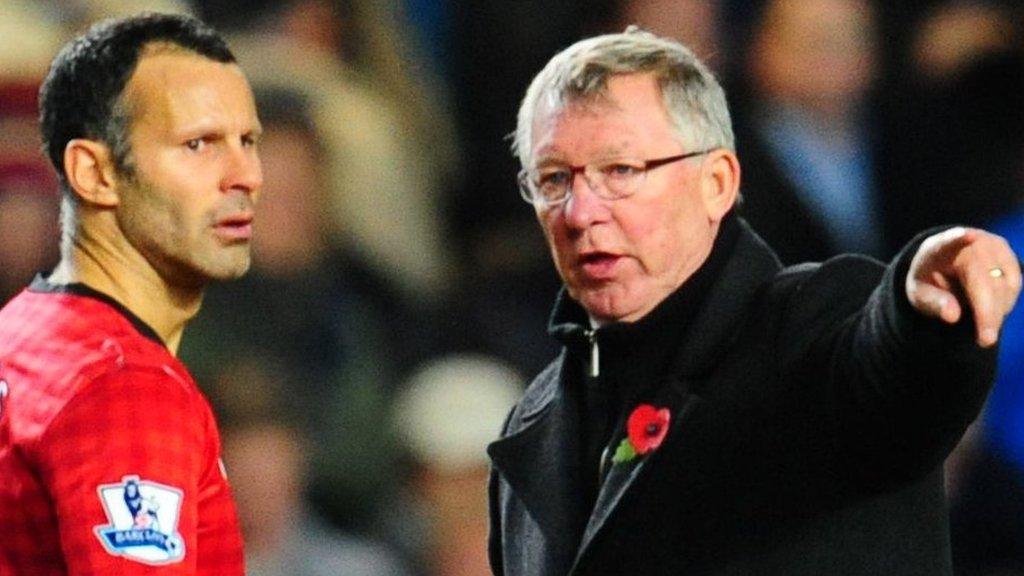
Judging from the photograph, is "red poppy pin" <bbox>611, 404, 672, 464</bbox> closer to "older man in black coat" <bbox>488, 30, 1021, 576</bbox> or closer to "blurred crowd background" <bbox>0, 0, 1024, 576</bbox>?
"older man in black coat" <bbox>488, 30, 1021, 576</bbox>

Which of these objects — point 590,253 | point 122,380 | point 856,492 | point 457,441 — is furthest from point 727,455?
point 457,441

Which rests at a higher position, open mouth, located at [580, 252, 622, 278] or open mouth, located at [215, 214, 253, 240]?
open mouth, located at [215, 214, 253, 240]

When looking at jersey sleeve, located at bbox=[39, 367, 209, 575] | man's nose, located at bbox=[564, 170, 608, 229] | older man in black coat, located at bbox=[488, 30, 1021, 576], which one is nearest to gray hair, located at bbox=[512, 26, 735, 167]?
older man in black coat, located at bbox=[488, 30, 1021, 576]

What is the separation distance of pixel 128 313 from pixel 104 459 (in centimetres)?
31

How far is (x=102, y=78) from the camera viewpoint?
9.80 ft

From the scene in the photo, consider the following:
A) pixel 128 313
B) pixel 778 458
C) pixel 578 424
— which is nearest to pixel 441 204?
pixel 578 424

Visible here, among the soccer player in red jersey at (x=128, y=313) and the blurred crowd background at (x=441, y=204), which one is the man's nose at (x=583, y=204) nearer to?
the soccer player in red jersey at (x=128, y=313)

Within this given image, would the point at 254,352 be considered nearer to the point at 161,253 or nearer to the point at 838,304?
the point at 161,253

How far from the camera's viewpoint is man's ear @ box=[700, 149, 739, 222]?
3.14 metres

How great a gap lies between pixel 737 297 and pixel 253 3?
3.01 meters

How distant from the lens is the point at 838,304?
288 centimetres

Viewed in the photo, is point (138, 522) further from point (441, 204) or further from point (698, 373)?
point (441, 204)

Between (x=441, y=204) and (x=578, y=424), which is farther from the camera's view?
(x=441, y=204)

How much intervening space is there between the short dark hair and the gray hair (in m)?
0.48
